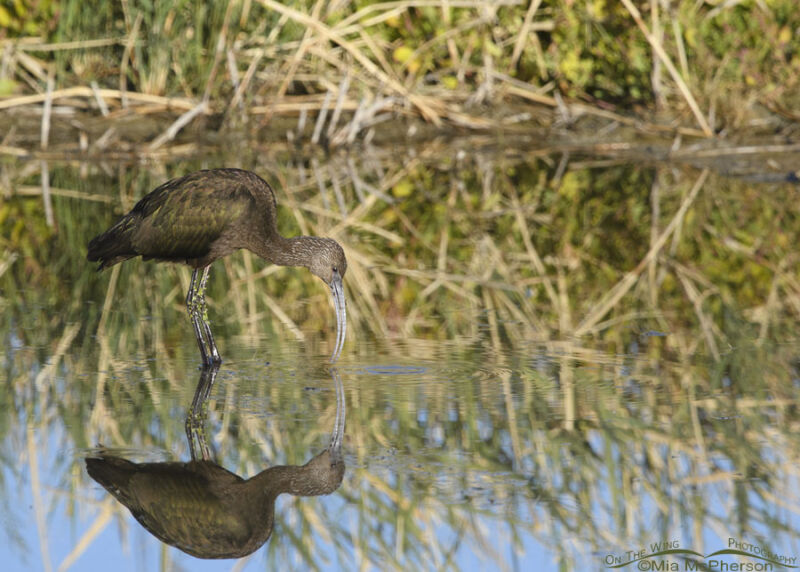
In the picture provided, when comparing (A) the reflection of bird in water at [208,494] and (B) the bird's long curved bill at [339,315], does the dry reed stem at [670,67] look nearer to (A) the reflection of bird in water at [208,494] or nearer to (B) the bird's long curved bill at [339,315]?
(B) the bird's long curved bill at [339,315]

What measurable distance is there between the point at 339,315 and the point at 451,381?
0.72 metres

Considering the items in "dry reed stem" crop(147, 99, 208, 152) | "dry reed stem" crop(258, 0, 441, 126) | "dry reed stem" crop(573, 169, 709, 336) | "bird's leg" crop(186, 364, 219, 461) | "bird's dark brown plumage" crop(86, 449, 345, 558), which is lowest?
"bird's dark brown plumage" crop(86, 449, 345, 558)

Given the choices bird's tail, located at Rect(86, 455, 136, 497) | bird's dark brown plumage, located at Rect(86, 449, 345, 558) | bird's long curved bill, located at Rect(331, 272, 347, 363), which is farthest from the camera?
bird's long curved bill, located at Rect(331, 272, 347, 363)

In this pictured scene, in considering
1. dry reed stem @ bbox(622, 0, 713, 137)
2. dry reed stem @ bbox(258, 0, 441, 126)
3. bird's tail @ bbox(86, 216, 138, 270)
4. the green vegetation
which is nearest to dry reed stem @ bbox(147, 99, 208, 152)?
the green vegetation

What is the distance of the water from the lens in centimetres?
398

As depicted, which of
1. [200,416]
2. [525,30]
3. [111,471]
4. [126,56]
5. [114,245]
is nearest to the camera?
[111,471]

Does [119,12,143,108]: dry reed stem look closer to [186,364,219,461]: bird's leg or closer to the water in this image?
the water

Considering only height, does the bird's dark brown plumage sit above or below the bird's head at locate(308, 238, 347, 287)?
below

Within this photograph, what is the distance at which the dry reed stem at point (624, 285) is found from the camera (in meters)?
6.73

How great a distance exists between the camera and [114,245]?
613 cm

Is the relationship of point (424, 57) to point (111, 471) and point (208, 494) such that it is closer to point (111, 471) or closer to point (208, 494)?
point (111, 471)

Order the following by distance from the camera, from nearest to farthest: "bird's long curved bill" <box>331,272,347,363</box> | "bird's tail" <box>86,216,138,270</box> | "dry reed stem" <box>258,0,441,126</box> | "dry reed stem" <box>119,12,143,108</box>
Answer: "bird's long curved bill" <box>331,272,347,363</box> < "bird's tail" <box>86,216,138,270</box> < "dry reed stem" <box>258,0,441,126</box> < "dry reed stem" <box>119,12,143,108</box>

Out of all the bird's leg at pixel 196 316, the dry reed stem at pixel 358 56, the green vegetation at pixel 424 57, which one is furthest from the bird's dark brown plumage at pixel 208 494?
the green vegetation at pixel 424 57

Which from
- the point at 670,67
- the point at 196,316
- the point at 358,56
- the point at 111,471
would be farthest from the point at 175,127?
the point at 111,471
